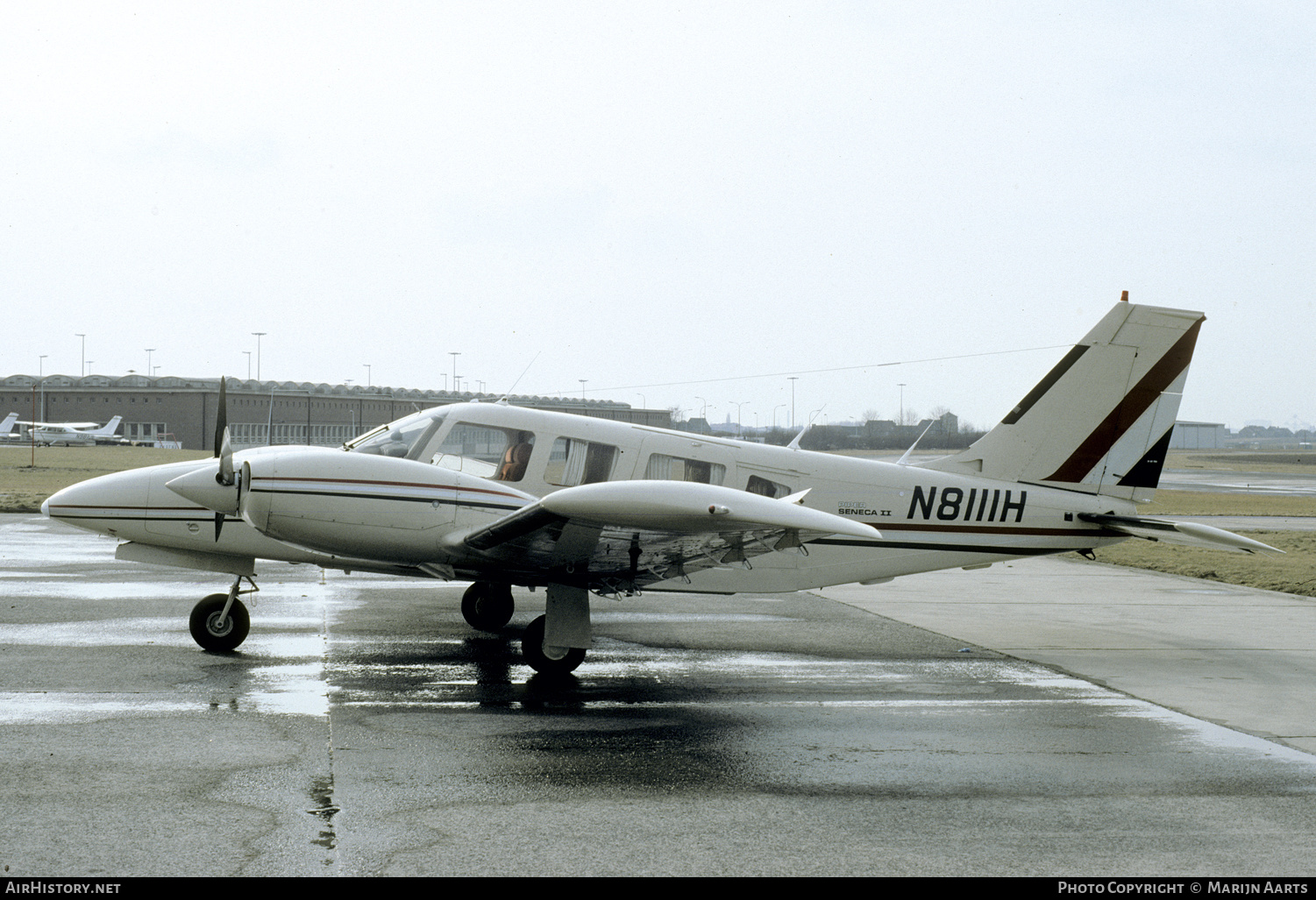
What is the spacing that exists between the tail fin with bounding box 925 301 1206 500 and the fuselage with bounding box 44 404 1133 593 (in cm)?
24

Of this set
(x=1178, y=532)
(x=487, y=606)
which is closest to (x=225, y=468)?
(x=487, y=606)

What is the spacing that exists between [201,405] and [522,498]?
102833mm

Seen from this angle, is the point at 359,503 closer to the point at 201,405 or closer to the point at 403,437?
the point at 403,437

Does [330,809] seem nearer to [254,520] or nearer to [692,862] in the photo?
[692,862]

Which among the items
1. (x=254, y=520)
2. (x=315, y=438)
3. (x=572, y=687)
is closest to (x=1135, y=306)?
(x=572, y=687)

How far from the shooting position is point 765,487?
11023 millimetres

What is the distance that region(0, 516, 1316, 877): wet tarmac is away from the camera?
17.2ft

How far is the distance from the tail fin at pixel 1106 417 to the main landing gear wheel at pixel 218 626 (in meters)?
7.42

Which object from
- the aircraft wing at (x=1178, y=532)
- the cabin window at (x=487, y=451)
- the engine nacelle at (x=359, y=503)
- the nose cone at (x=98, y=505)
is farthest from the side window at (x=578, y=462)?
the aircraft wing at (x=1178, y=532)

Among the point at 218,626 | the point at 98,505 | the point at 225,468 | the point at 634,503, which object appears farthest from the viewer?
the point at 218,626

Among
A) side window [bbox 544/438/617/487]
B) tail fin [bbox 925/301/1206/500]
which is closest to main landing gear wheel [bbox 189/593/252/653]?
side window [bbox 544/438/617/487]

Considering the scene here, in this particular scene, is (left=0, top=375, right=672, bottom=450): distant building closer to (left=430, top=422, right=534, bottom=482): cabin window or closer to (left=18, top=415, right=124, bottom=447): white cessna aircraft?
(left=18, top=415, right=124, bottom=447): white cessna aircraft

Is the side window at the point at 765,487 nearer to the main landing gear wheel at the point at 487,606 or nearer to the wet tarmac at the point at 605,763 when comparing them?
the wet tarmac at the point at 605,763

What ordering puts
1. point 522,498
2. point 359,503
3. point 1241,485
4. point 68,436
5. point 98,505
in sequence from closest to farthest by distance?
point 359,503 → point 522,498 → point 98,505 → point 1241,485 → point 68,436
